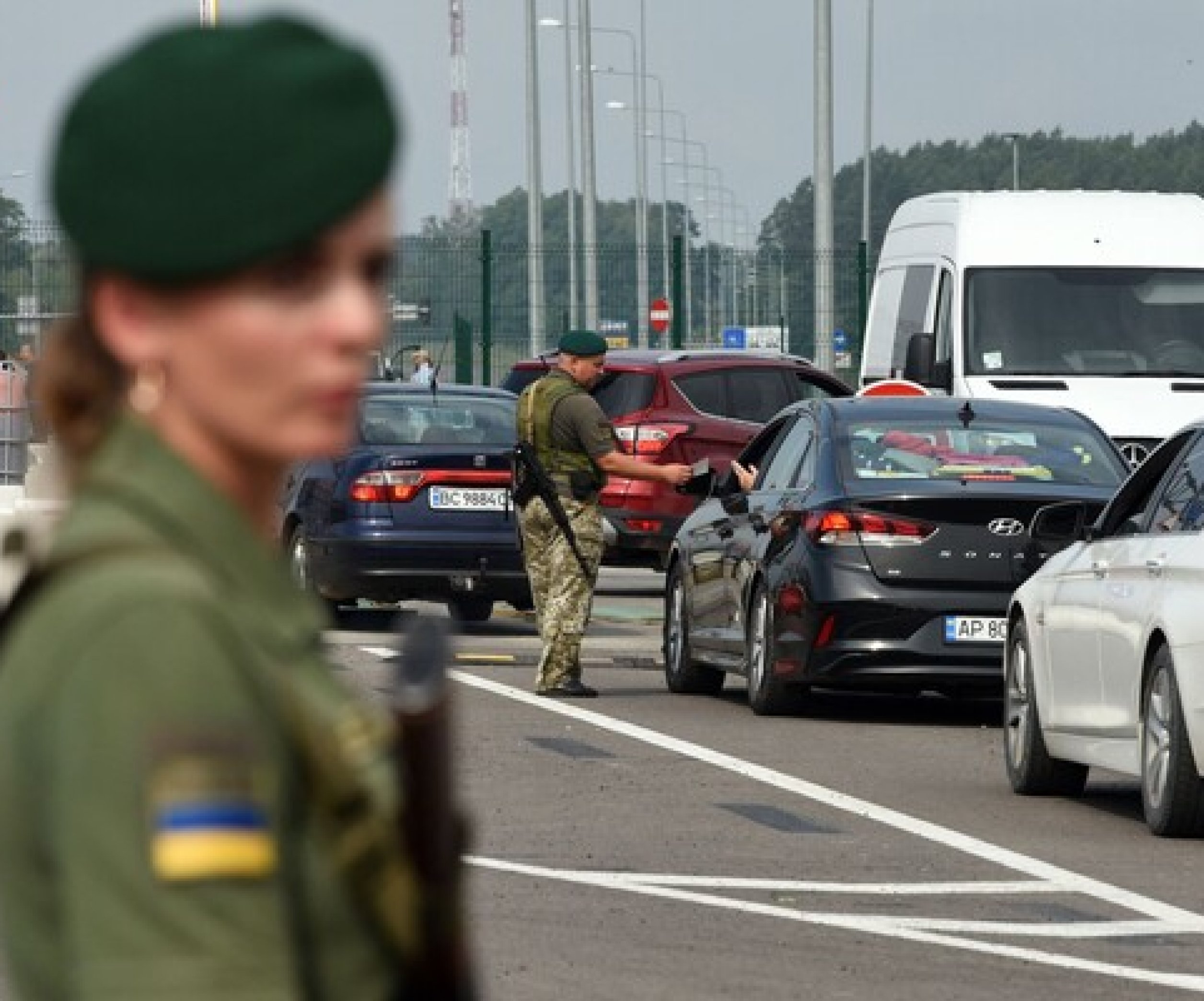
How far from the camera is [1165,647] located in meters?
12.1

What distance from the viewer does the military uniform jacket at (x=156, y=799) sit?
187 cm

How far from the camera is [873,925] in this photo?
9.89m

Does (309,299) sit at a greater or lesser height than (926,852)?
greater

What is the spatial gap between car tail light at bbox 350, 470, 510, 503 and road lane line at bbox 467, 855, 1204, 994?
37.1 feet

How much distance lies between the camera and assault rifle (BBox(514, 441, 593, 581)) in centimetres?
1820

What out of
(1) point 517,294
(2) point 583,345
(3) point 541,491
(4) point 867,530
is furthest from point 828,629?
(1) point 517,294

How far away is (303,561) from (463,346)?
2098 cm

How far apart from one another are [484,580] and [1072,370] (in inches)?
161

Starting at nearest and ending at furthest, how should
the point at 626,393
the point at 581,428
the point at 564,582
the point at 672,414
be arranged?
the point at 581,428 < the point at 564,582 < the point at 672,414 < the point at 626,393

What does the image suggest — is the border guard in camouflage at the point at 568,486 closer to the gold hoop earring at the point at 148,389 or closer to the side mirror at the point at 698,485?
the side mirror at the point at 698,485

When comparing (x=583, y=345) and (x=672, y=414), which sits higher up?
(x=583, y=345)

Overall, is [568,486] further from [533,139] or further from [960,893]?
[533,139]

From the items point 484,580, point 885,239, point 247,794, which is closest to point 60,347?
point 247,794

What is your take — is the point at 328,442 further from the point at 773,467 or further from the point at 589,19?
the point at 589,19
